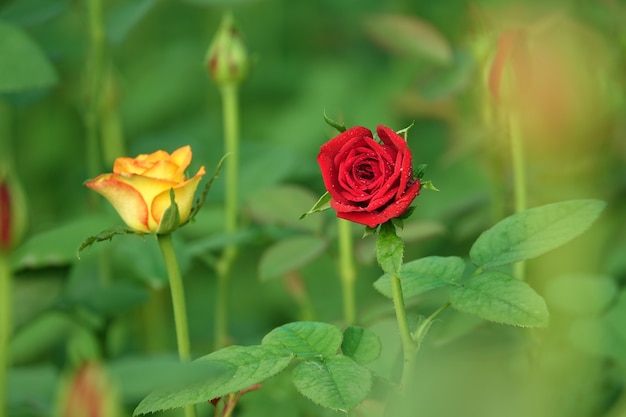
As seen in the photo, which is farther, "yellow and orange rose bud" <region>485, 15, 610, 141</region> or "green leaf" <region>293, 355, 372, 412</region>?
"yellow and orange rose bud" <region>485, 15, 610, 141</region>

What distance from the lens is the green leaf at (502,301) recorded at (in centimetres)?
60

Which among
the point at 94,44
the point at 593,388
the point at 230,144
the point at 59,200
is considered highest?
the point at 94,44

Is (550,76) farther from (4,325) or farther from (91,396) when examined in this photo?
(91,396)

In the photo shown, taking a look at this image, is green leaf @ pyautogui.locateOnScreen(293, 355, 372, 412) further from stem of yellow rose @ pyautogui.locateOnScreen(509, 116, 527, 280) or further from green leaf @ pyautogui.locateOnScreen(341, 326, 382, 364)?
stem of yellow rose @ pyautogui.locateOnScreen(509, 116, 527, 280)

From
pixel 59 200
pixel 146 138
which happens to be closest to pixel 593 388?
pixel 146 138

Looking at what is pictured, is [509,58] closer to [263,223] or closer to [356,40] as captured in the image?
[263,223]

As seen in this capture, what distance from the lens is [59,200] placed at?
1.72m

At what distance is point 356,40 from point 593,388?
139 cm

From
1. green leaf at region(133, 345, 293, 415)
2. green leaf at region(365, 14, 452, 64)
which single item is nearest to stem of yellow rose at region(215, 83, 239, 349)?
green leaf at region(365, 14, 452, 64)

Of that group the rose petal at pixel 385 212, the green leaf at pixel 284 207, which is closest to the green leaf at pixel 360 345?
the rose petal at pixel 385 212

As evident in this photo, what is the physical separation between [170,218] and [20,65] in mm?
396

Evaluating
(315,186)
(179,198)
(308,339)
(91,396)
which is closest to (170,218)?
(179,198)

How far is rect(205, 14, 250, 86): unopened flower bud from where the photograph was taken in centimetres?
105

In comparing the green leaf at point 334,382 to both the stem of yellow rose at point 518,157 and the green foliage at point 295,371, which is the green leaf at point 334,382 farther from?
the stem of yellow rose at point 518,157
